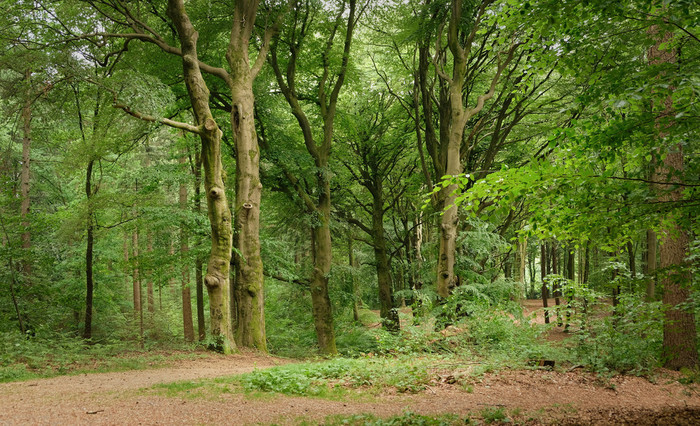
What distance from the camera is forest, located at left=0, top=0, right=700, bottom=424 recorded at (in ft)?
13.5

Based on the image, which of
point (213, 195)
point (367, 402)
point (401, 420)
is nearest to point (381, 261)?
point (213, 195)

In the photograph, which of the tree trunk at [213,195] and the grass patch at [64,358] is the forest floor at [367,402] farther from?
the tree trunk at [213,195]

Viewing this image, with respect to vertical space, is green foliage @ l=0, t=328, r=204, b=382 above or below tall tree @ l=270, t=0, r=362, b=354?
below

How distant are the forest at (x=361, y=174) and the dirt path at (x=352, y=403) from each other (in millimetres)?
417

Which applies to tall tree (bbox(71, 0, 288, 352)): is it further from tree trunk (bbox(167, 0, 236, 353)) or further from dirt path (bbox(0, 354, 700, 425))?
dirt path (bbox(0, 354, 700, 425))

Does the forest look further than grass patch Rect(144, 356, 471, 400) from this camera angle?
No

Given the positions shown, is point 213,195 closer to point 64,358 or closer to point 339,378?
point 64,358

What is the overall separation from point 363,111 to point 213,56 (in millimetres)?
6527

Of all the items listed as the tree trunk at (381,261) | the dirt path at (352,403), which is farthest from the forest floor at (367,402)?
the tree trunk at (381,261)

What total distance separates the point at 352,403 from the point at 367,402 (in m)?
0.24

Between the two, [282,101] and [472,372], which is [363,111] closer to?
[282,101]

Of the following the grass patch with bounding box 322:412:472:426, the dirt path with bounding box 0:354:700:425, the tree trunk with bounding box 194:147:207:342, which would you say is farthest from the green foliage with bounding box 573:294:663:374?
the tree trunk with bounding box 194:147:207:342

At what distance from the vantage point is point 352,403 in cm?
568

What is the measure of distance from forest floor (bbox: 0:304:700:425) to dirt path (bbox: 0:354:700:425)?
11 mm
